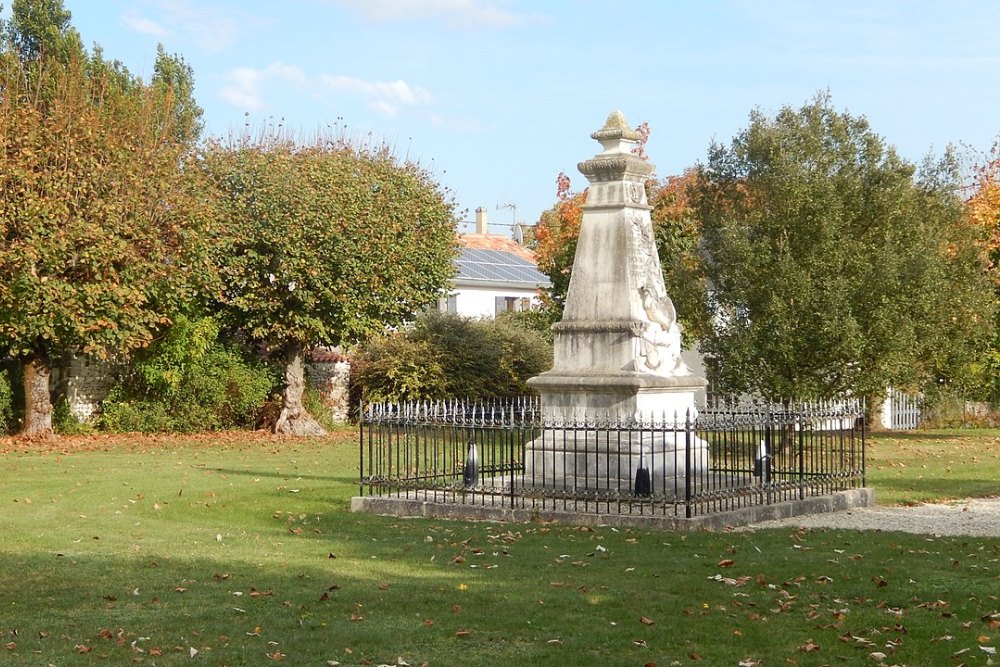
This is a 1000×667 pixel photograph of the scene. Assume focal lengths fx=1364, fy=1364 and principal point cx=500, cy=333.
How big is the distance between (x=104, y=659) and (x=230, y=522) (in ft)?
25.3

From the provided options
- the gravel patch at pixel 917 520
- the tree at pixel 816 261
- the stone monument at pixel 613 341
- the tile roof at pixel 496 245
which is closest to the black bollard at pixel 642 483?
the stone monument at pixel 613 341

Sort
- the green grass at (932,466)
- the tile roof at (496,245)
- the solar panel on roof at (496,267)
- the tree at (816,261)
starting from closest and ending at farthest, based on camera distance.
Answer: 1. the green grass at (932,466)
2. the tree at (816,261)
3. the solar panel on roof at (496,267)
4. the tile roof at (496,245)

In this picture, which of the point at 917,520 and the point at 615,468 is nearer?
the point at 917,520

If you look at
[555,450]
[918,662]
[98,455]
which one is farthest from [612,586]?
[98,455]

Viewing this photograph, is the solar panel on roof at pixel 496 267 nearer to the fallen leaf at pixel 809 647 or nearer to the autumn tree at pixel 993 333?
the autumn tree at pixel 993 333

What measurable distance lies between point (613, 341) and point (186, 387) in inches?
729

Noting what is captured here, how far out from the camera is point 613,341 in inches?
679

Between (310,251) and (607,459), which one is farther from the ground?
(310,251)

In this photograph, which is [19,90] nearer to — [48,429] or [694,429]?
[48,429]

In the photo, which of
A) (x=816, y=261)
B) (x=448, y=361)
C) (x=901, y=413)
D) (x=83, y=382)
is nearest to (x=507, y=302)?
(x=448, y=361)

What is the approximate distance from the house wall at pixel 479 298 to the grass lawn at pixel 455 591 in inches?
1470

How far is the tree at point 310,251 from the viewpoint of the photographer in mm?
32562

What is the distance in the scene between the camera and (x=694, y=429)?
15.1 metres

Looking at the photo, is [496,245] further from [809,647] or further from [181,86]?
[809,647]
